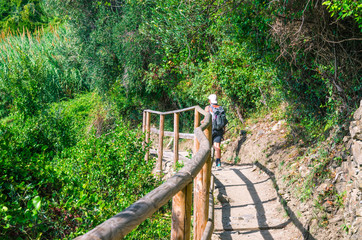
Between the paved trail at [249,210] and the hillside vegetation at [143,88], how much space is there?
92cm

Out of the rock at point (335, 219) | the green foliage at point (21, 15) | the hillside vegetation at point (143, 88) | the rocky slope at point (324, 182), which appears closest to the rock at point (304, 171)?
the rocky slope at point (324, 182)

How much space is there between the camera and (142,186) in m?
5.46

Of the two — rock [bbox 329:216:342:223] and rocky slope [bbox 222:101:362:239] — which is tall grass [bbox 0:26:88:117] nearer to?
rocky slope [bbox 222:101:362:239]

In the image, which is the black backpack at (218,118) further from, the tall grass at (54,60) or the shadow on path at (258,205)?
the tall grass at (54,60)

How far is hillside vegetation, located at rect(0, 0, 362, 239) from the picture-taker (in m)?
3.78

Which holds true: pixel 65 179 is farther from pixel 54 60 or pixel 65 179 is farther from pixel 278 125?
pixel 54 60

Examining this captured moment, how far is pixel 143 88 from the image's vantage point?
45.0ft

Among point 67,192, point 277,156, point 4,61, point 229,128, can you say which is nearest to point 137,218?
point 67,192

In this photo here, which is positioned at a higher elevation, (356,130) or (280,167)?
(356,130)

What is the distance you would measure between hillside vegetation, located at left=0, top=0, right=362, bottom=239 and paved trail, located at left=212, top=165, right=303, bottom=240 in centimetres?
92

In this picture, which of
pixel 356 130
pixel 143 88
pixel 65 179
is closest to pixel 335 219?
pixel 356 130

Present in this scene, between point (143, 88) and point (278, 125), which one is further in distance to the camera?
point (143, 88)

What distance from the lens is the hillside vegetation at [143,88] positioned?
12.4 feet

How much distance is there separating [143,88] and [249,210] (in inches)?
364
